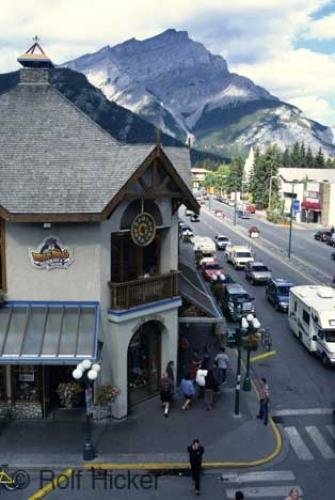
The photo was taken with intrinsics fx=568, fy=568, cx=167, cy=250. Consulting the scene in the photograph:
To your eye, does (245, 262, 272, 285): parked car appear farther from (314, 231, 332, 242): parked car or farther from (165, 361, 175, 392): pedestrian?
(314, 231, 332, 242): parked car

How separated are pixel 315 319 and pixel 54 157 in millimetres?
15052

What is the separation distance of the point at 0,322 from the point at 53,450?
4.61m

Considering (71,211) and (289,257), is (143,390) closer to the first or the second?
(71,211)

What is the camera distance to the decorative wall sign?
19.7 meters

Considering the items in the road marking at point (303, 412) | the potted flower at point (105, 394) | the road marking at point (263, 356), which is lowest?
the road marking at point (263, 356)

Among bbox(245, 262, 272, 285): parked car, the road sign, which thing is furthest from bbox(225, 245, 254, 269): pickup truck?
the road sign

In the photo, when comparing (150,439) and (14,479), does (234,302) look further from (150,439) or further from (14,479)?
(14,479)

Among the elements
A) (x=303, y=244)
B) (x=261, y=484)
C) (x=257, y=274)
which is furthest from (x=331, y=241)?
(x=261, y=484)

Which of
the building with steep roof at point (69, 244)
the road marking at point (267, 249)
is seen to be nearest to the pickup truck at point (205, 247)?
the road marking at point (267, 249)

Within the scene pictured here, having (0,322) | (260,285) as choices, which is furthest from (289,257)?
(0,322)

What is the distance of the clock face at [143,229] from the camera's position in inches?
818

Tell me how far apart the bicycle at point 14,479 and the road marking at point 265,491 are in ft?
19.3

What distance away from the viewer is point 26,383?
67.4ft

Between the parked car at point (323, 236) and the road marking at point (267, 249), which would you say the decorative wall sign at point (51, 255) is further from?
the parked car at point (323, 236)
